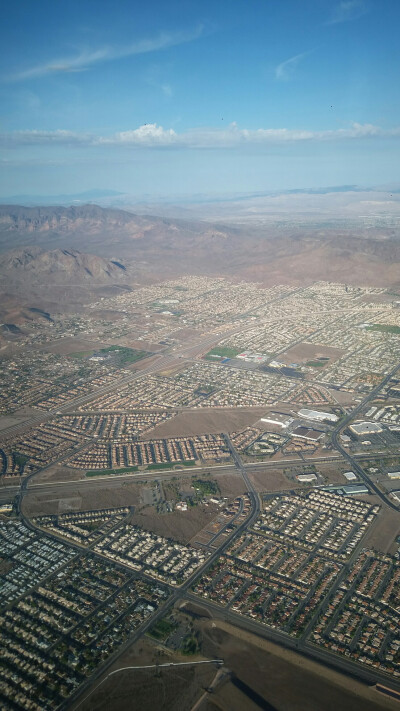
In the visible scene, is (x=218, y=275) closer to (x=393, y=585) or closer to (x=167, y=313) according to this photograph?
(x=167, y=313)

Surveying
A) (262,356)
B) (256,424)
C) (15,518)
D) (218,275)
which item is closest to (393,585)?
(256,424)

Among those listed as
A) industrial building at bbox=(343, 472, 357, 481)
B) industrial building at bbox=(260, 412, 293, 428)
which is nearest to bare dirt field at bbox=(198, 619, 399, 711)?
industrial building at bbox=(343, 472, 357, 481)

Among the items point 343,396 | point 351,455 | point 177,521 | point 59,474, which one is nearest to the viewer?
point 177,521

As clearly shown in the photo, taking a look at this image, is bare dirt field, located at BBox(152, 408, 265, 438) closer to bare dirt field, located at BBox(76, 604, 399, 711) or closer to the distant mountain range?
bare dirt field, located at BBox(76, 604, 399, 711)

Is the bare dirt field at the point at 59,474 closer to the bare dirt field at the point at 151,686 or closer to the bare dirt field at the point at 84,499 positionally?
the bare dirt field at the point at 84,499

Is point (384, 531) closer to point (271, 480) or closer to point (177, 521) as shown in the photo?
point (271, 480)

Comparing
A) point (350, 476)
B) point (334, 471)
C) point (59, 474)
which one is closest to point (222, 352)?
point (334, 471)

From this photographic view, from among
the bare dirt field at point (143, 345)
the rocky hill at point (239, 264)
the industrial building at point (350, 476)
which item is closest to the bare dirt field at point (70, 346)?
the bare dirt field at point (143, 345)
